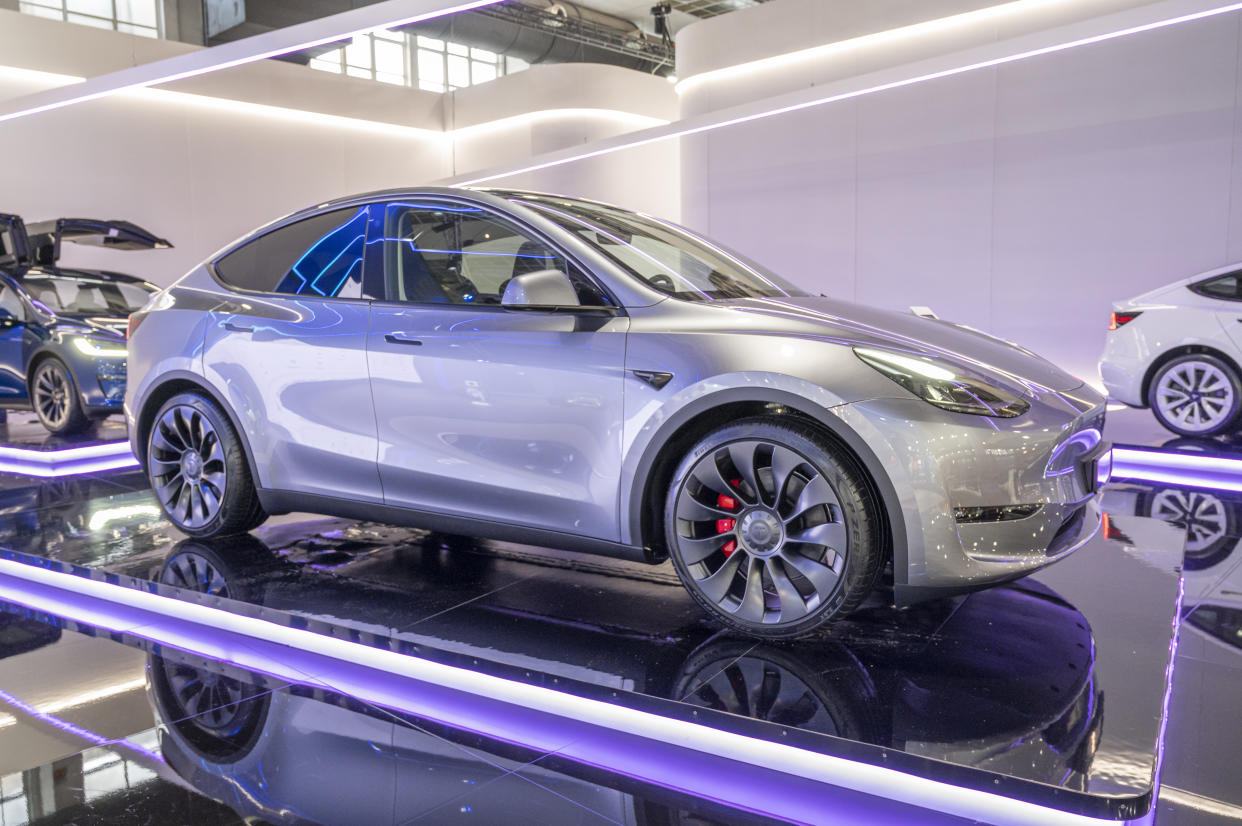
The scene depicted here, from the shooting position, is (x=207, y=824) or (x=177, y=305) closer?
(x=207, y=824)

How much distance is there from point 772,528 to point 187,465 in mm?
2581

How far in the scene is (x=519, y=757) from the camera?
2.38 m

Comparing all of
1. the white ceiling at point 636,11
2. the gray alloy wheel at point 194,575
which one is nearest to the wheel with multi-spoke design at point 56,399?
the gray alloy wheel at point 194,575

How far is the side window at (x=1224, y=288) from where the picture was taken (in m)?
6.47

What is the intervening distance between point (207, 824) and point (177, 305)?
8.10ft

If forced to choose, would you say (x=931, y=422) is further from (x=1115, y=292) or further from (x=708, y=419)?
(x=1115, y=292)

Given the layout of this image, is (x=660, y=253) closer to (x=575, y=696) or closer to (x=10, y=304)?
(x=575, y=696)

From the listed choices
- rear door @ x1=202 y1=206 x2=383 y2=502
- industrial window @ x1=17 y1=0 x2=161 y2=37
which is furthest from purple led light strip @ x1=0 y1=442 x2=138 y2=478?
industrial window @ x1=17 y1=0 x2=161 y2=37

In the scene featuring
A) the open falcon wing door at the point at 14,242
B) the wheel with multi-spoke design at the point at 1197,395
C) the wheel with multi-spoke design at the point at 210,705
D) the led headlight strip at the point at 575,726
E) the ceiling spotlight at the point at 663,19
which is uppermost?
the ceiling spotlight at the point at 663,19

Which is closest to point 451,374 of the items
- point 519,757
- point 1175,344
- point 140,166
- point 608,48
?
point 519,757

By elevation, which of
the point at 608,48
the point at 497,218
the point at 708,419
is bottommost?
the point at 708,419

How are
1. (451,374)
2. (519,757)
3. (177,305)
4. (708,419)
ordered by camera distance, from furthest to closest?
(177,305) < (451,374) < (708,419) < (519,757)

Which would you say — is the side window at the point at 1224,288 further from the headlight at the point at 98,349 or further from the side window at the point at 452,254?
the headlight at the point at 98,349

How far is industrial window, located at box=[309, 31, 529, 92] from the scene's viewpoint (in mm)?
16219
